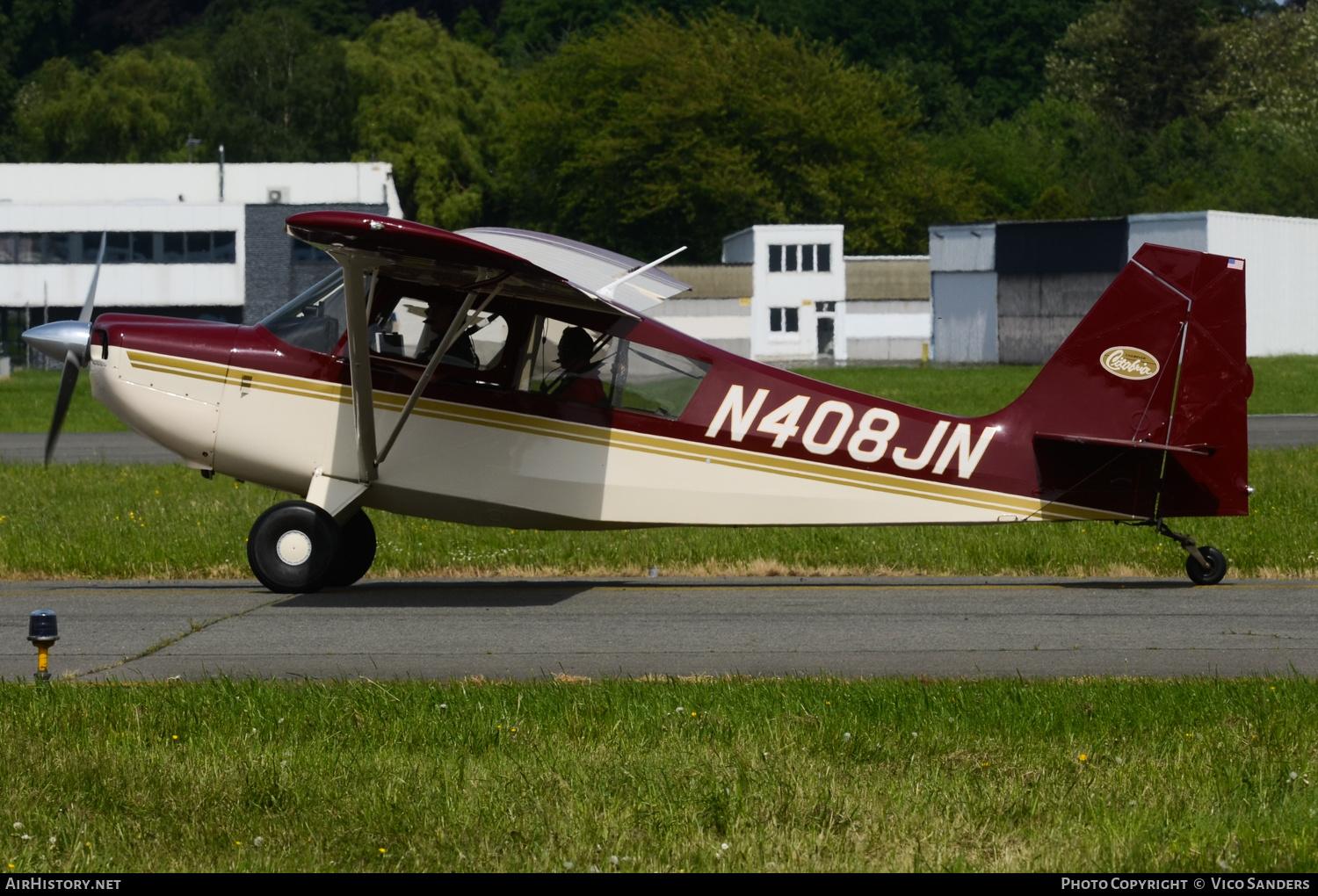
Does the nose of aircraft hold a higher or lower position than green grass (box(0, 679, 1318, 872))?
higher

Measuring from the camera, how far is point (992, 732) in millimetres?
6617

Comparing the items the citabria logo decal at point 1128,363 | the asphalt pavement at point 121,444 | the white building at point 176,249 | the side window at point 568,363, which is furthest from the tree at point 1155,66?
the side window at point 568,363

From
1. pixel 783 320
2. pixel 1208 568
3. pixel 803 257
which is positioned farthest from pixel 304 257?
pixel 1208 568

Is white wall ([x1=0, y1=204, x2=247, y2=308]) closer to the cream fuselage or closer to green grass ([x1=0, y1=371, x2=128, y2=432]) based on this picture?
green grass ([x1=0, y1=371, x2=128, y2=432])

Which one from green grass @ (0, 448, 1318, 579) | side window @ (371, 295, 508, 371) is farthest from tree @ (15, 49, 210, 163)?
side window @ (371, 295, 508, 371)

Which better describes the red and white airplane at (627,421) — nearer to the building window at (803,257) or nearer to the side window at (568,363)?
the side window at (568,363)

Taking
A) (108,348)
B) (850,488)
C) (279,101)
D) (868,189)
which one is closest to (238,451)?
(108,348)

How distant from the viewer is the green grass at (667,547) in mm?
12430

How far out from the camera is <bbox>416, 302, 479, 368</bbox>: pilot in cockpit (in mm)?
10914

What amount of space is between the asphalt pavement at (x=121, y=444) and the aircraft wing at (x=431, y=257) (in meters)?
11.4

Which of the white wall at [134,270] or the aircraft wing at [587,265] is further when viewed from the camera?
the white wall at [134,270]

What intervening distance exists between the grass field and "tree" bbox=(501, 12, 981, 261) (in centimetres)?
2691

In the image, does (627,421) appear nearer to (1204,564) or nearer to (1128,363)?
(1128,363)
